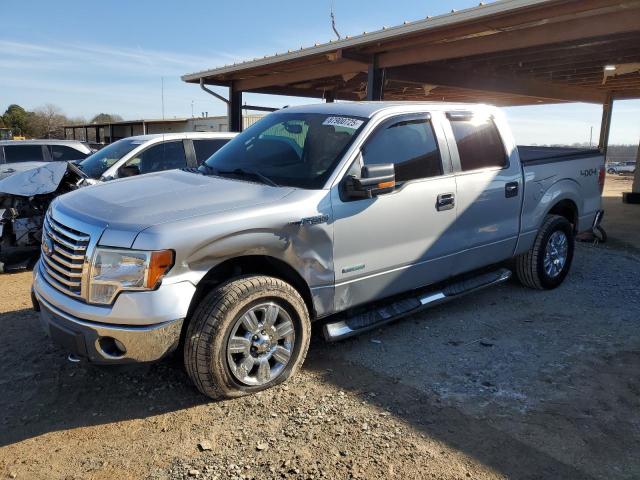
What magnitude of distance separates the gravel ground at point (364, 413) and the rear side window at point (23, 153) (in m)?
7.40

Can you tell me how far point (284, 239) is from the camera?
10.9ft

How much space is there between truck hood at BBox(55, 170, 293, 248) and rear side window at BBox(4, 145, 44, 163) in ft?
27.5

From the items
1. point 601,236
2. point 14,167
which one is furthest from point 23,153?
point 601,236

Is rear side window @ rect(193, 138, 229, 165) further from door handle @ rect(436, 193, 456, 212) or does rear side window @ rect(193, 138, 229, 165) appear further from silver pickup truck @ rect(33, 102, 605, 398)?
door handle @ rect(436, 193, 456, 212)

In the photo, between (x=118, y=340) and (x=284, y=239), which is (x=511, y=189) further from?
(x=118, y=340)

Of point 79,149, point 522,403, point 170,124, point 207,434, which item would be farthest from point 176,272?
point 170,124

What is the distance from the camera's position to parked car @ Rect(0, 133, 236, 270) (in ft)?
20.8

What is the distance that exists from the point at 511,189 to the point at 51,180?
556 centimetres

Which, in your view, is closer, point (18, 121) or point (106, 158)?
point (106, 158)

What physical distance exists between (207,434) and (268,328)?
2.45ft

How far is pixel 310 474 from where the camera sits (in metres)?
2.66

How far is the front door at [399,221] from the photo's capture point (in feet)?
12.0

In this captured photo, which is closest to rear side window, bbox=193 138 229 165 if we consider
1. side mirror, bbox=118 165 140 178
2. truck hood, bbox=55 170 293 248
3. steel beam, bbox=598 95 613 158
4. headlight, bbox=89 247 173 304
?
side mirror, bbox=118 165 140 178

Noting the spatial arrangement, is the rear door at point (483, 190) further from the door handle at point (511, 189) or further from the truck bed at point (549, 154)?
the truck bed at point (549, 154)
